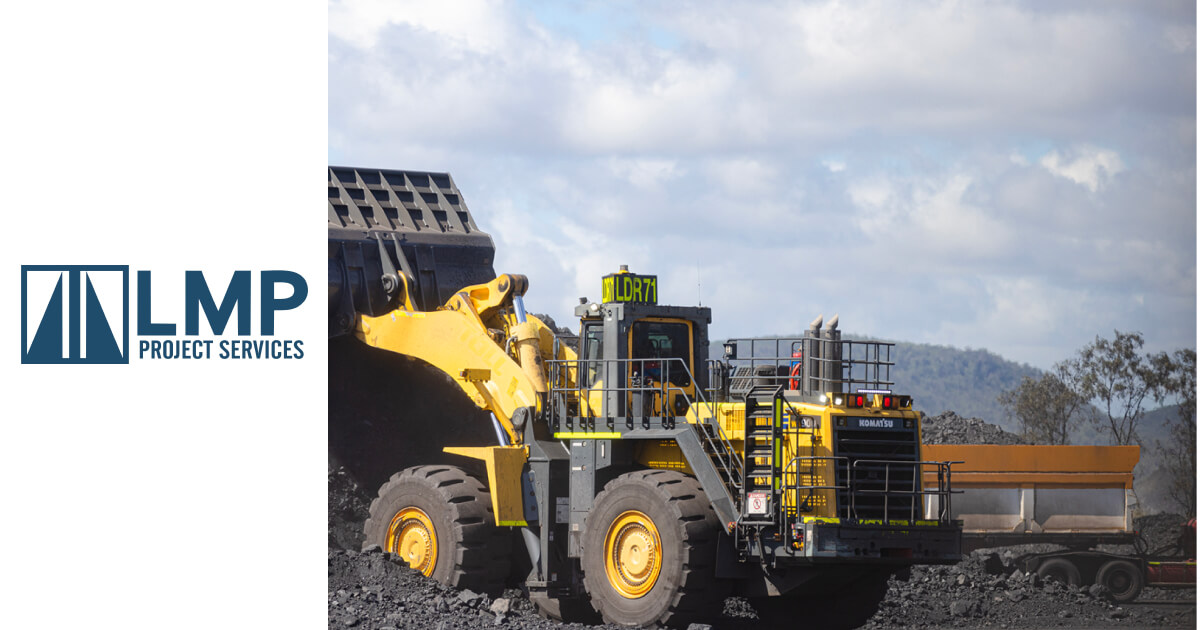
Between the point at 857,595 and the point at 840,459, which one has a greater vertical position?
the point at 840,459

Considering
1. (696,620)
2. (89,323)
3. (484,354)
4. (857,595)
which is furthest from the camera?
(484,354)

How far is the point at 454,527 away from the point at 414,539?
79cm

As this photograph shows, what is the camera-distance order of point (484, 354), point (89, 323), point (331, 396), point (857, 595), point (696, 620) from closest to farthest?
point (89, 323) < point (696, 620) < point (857, 595) < point (484, 354) < point (331, 396)

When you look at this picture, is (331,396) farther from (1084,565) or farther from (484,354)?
(1084,565)

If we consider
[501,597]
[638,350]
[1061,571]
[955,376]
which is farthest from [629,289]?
[955,376]

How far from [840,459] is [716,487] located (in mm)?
1176

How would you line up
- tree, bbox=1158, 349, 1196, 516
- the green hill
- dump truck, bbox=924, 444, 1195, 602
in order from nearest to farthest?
dump truck, bbox=924, 444, 1195, 602 → tree, bbox=1158, 349, 1196, 516 → the green hill

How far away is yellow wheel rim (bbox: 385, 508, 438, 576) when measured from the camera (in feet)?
54.5

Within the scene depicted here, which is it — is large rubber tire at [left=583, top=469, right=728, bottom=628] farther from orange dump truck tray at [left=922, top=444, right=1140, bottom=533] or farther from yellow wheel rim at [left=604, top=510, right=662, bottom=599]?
orange dump truck tray at [left=922, top=444, right=1140, bottom=533]

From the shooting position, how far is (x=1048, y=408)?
140ft

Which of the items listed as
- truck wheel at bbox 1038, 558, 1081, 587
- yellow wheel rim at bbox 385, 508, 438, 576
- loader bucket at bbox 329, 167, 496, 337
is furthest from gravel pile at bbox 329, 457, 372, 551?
truck wheel at bbox 1038, 558, 1081, 587

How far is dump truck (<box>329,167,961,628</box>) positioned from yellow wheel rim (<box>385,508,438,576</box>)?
0.02 metres

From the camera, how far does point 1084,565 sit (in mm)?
20578

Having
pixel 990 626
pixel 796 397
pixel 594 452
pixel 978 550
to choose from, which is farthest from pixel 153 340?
pixel 978 550
